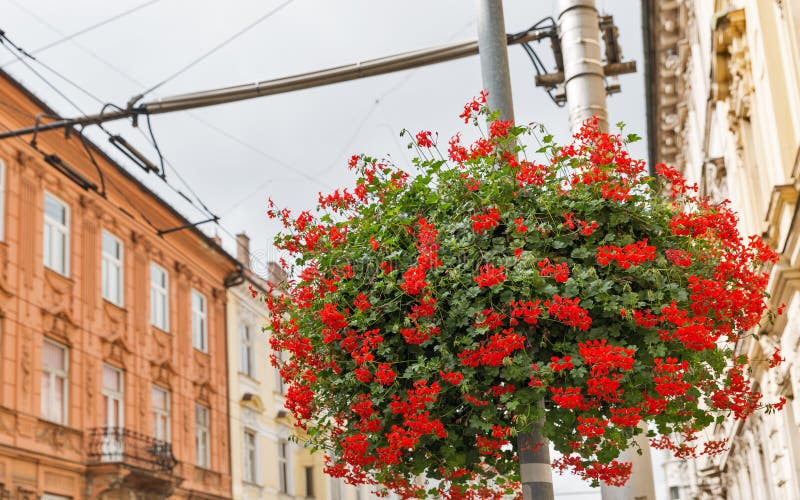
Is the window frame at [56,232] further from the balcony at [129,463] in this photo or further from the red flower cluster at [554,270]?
the red flower cluster at [554,270]

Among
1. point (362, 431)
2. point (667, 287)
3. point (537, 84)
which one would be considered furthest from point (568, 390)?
point (537, 84)

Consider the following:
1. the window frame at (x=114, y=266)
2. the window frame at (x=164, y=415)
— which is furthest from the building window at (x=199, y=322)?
the window frame at (x=114, y=266)

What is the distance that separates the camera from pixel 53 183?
849 inches

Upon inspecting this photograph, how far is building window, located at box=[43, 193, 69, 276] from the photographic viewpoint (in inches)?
835

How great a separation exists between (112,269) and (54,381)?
3.62 metres

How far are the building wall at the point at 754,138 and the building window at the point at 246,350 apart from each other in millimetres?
13012

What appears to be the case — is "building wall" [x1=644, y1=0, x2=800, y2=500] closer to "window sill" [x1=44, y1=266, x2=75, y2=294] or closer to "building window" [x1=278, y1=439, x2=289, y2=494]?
"window sill" [x1=44, y1=266, x2=75, y2=294]

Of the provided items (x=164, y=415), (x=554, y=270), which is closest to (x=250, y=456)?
(x=164, y=415)

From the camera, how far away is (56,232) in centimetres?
2158

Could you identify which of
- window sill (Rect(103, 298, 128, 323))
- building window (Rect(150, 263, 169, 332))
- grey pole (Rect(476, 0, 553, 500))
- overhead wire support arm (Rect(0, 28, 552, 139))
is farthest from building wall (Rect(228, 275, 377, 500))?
grey pole (Rect(476, 0, 553, 500))

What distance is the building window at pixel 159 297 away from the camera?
25781 mm

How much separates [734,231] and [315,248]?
229 cm

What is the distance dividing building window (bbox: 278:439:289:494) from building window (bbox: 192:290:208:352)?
6.07 metres

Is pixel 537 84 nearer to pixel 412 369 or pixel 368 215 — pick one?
pixel 368 215
